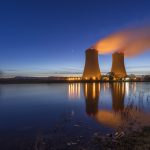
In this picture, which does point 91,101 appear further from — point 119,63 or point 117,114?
point 119,63

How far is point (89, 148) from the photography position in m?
4.74

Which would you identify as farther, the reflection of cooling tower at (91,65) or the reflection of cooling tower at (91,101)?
the reflection of cooling tower at (91,65)

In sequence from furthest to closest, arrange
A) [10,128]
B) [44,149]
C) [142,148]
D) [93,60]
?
[93,60], [10,128], [44,149], [142,148]

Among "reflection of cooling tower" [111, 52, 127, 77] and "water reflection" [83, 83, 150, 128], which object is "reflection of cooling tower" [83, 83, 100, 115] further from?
"reflection of cooling tower" [111, 52, 127, 77]

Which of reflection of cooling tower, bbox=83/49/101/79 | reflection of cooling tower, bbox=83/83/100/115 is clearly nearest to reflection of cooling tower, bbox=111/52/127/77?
reflection of cooling tower, bbox=83/49/101/79

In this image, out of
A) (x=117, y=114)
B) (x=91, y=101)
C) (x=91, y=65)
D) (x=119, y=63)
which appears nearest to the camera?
(x=117, y=114)

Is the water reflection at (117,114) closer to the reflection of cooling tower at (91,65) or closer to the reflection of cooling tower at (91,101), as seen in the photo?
the reflection of cooling tower at (91,101)

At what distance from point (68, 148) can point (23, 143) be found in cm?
127

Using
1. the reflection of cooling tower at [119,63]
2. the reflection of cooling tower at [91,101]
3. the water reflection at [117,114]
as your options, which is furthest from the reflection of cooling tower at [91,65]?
the water reflection at [117,114]

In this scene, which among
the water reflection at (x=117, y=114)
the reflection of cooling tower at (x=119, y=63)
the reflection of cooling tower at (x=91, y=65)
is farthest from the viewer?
the reflection of cooling tower at (x=119, y=63)

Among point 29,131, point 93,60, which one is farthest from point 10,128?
point 93,60

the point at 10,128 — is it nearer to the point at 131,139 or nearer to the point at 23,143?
the point at 23,143

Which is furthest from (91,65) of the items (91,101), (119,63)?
(91,101)

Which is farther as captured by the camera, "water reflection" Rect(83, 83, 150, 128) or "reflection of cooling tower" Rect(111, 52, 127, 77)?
"reflection of cooling tower" Rect(111, 52, 127, 77)
